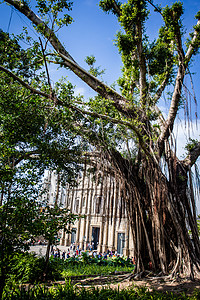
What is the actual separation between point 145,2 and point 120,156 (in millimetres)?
3865

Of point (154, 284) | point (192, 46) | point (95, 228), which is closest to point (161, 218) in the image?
point (154, 284)

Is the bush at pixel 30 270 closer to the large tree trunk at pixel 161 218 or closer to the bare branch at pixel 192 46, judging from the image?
the large tree trunk at pixel 161 218

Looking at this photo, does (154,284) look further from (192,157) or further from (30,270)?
(192,157)

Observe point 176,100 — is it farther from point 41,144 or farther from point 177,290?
point 177,290

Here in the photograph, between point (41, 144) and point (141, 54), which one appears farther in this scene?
point (141, 54)

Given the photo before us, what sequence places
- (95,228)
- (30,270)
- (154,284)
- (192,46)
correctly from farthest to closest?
(95,228)
(192,46)
(30,270)
(154,284)

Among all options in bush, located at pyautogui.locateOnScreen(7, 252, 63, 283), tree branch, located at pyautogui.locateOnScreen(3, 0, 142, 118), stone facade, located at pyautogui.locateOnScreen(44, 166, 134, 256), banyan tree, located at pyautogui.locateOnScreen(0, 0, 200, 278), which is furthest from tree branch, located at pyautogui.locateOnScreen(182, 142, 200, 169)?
stone facade, located at pyautogui.locateOnScreen(44, 166, 134, 256)

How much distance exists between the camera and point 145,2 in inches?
206

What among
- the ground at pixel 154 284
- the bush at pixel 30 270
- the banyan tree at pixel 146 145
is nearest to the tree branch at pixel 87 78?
the banyan tree at pixel 146 145

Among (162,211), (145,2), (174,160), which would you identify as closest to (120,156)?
(174,160)

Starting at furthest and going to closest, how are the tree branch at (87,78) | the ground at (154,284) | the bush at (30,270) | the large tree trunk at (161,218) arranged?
the tree branch at (87,78), the large tree trunk at (161,218), the bush at (30,270), the ground at (154,284)

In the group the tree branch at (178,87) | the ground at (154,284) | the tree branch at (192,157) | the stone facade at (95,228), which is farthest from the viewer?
the stone facade at (95,228)

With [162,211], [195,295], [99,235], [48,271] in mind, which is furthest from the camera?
[99,235]

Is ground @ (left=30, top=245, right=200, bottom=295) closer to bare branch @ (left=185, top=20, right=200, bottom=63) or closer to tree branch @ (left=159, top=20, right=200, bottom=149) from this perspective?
tree branch @ (left=159, top=20, right=200, bottom=149)
